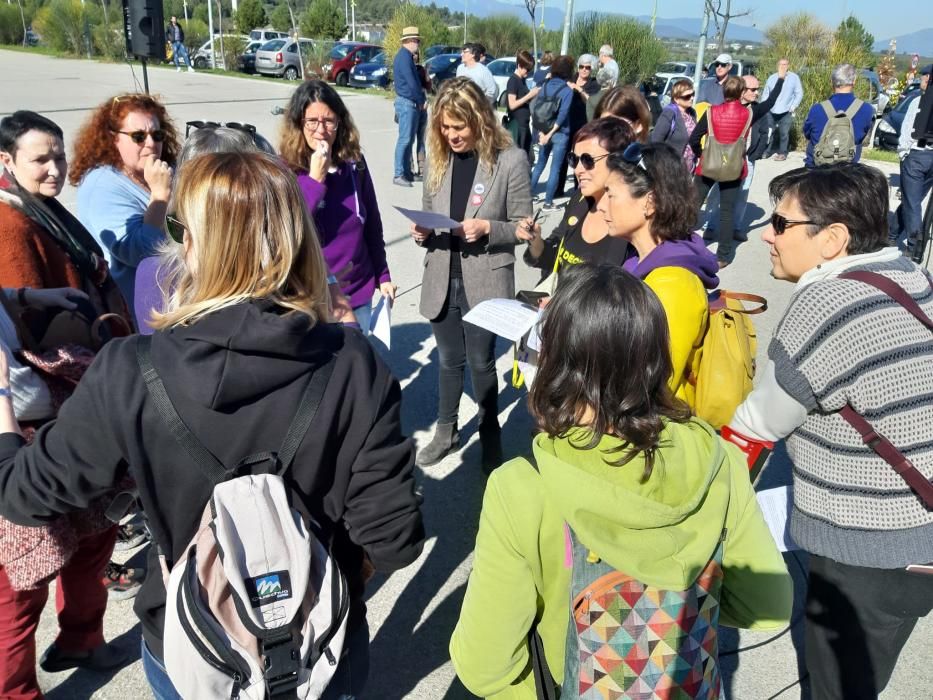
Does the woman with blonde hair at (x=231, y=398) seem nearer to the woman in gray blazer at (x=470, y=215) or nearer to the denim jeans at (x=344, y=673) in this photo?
the denim jeans at (x=344, y=673)

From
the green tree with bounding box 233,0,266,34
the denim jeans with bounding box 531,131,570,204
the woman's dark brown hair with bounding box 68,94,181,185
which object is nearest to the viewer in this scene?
the woman's dark brown hair with bounding box 68,94,181,185

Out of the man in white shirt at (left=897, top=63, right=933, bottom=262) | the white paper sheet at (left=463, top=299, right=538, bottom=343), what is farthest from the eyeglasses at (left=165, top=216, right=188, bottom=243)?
the man in white shirt at (left=897, top=63, right=933, bottom=262)

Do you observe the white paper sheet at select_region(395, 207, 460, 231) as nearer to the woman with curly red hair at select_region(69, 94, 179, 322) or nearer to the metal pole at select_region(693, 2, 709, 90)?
the woman with curly red hair at select_region(69, 94, 179, 322)

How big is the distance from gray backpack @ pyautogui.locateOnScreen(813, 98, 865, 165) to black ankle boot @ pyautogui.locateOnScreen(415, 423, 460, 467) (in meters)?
6.19

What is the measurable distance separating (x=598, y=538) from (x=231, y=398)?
72cm

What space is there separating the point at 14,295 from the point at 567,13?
18534 millimetres

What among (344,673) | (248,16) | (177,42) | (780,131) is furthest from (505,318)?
(248,16)

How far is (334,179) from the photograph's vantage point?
321 cm

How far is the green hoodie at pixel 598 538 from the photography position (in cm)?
126

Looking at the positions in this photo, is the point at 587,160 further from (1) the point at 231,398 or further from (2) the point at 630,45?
(2) the point at 630,45

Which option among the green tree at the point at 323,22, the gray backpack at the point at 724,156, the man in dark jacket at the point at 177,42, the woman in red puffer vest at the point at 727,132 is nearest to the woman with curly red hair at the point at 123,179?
the woman in red puffer vest at the point at 727,132

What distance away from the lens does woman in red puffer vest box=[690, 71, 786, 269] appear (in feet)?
22.5

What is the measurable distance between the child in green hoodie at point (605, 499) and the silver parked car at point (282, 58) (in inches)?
1082

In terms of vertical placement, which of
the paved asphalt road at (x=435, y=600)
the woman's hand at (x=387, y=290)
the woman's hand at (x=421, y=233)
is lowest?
the paved asphalt road at (x=435, y=600)
